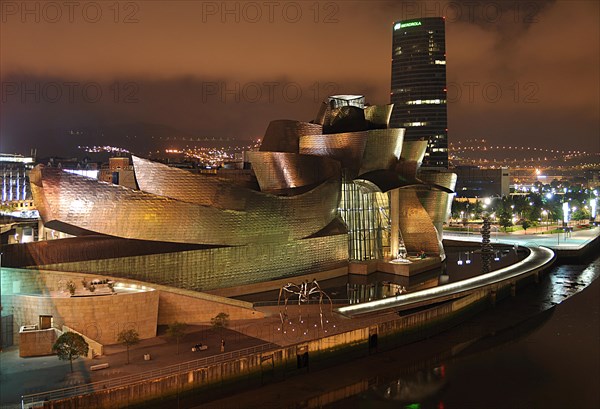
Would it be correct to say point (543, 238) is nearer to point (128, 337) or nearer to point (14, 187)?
point (128, 337)

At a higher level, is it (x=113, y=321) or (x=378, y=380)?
(x=113, y=321)

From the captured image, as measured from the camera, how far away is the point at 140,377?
15.3 m

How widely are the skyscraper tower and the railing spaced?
103 meters

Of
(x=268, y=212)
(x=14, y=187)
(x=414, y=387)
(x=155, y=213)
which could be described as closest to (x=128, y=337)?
(x=155, y=213)

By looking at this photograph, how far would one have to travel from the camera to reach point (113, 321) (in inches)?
743

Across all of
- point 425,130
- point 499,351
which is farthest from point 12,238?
point 425,130

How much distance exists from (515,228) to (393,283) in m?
36.7

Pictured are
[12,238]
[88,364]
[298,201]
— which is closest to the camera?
[88,364]

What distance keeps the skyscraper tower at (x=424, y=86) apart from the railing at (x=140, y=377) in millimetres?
102968

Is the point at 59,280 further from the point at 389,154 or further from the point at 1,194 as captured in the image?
the point at 1,194

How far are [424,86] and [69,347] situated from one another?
366 ft

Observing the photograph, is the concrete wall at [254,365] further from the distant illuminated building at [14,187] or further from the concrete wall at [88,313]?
the distant illuminated building at [14,187]

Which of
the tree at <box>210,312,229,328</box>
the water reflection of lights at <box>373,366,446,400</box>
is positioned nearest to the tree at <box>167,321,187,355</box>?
the tree at <box>210,312,229,328</box>

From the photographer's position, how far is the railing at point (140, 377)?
1377 cm
